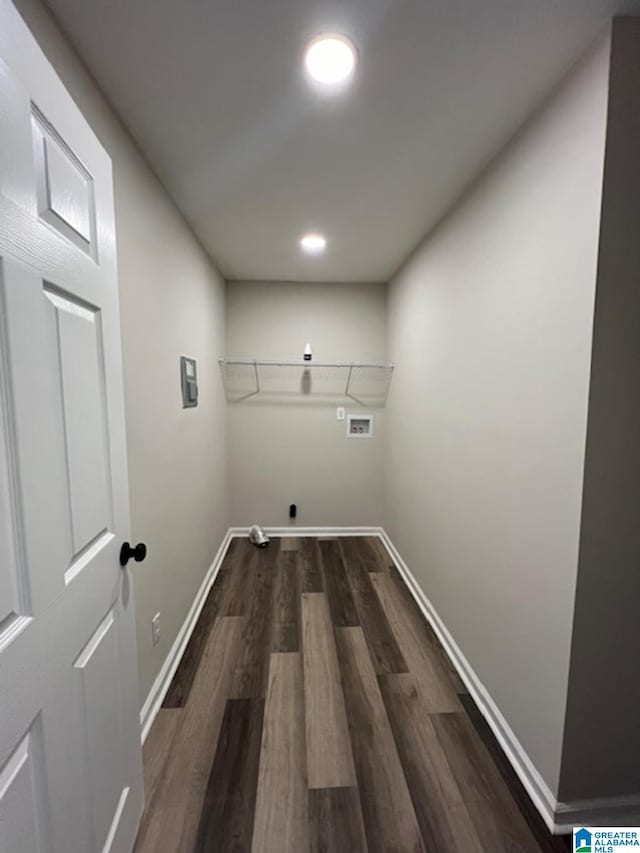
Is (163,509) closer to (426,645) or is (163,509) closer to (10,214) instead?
(10,214)

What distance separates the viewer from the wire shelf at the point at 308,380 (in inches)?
133

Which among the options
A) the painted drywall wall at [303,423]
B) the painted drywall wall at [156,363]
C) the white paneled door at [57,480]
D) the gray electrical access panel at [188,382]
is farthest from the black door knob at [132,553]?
the painted drywall wall at [303,423]

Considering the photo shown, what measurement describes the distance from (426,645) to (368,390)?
2144 mm

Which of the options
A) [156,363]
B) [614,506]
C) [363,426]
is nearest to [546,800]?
[614,506]

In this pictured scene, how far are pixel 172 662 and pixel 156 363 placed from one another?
1.52 metres

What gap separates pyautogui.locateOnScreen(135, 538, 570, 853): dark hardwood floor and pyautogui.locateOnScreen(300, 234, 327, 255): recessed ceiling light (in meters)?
2.47

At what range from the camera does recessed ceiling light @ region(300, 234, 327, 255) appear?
2369 millimetres

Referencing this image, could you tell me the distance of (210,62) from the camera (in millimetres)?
1091

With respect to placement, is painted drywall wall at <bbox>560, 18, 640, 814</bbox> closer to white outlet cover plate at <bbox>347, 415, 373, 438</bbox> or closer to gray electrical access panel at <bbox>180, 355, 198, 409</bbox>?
gray electrical access panel at <bbox>180, 355, 198, 409</bbox>

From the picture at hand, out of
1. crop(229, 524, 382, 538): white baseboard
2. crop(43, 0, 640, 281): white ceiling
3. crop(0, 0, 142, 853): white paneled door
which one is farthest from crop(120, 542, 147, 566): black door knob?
crop(229, 524, 382, 538): white baseboard

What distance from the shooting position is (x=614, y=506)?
106 cm

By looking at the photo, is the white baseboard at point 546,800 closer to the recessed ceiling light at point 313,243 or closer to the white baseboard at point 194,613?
the white baseboard at point 194,613

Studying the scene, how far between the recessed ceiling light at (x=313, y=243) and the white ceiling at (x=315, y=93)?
1.30ft

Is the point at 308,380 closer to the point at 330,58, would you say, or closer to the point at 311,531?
the point at 311,531
